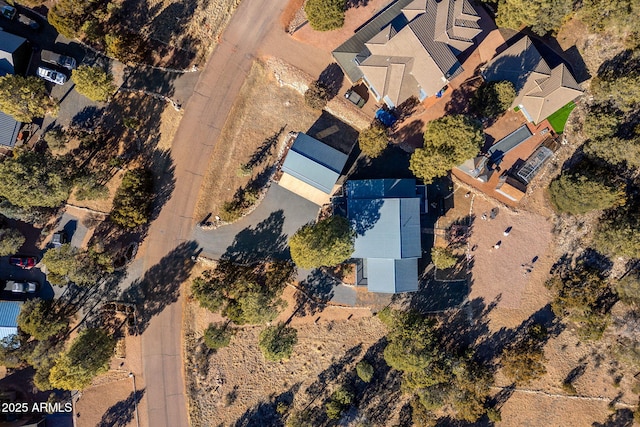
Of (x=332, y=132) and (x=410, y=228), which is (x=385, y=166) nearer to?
(x=332, y=132)

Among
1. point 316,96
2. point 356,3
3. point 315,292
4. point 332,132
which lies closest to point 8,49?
point 316,96

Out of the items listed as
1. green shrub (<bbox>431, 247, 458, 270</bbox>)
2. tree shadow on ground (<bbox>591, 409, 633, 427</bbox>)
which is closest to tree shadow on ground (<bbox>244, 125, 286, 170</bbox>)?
green shrub (<bbox>431, 247, 458, 270</bbox>)

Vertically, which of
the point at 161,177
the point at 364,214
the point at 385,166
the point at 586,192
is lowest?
the point at 586,192

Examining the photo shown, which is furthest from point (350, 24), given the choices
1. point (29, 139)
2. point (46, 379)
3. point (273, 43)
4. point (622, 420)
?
point (622, 420)

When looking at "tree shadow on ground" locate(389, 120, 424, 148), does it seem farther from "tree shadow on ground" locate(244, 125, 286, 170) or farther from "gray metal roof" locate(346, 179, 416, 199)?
"tree shadow on ground" locate(244, 125, 286, 170)

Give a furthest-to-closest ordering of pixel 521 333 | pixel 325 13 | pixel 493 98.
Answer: pixel 521 333 < pixel 493 98 < pixel 325 13

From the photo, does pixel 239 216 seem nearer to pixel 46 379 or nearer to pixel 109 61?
pixel 109 61

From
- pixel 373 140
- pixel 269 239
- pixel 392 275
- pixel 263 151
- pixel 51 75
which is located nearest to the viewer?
pixel 373 140
